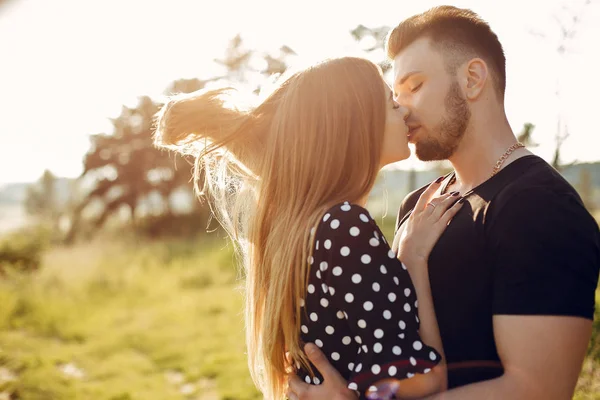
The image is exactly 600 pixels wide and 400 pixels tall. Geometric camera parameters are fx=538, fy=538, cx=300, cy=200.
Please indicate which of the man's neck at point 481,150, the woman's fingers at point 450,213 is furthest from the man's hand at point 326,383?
the man's neck at point 481,150

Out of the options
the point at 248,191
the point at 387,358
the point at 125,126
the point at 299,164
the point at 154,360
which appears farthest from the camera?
the point at 125,126

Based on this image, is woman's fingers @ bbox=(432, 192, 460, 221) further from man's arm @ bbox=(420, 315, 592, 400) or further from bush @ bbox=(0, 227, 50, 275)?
bush @ bbox=(0, 227, 50, 275)

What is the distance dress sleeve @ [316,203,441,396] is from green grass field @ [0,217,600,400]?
117 inches

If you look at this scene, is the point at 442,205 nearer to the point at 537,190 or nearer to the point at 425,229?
the point at 425,229

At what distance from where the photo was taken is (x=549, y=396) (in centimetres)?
189

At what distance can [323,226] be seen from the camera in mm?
1812

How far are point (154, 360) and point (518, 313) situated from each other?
6071mm

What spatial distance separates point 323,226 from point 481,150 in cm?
114

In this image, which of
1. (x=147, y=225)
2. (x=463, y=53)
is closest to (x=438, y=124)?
(x=463, y=53)

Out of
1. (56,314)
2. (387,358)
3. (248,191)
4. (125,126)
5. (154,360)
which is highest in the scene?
(125,126)

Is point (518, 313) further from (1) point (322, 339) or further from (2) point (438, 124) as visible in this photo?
(2) point (438, 124)

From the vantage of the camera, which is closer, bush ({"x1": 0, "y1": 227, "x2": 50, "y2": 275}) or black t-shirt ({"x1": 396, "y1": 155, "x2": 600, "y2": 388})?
black t-shirt ({"x1": 396, "y1": 155, "x2": 600, "y2": 388})

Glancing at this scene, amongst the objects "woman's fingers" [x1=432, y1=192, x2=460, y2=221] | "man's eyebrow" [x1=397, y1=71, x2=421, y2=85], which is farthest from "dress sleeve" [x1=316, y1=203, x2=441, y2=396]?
"man's eyebrow" [x1=397, y1=71, x2=421, y2=85]

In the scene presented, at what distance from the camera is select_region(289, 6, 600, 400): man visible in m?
1.85
